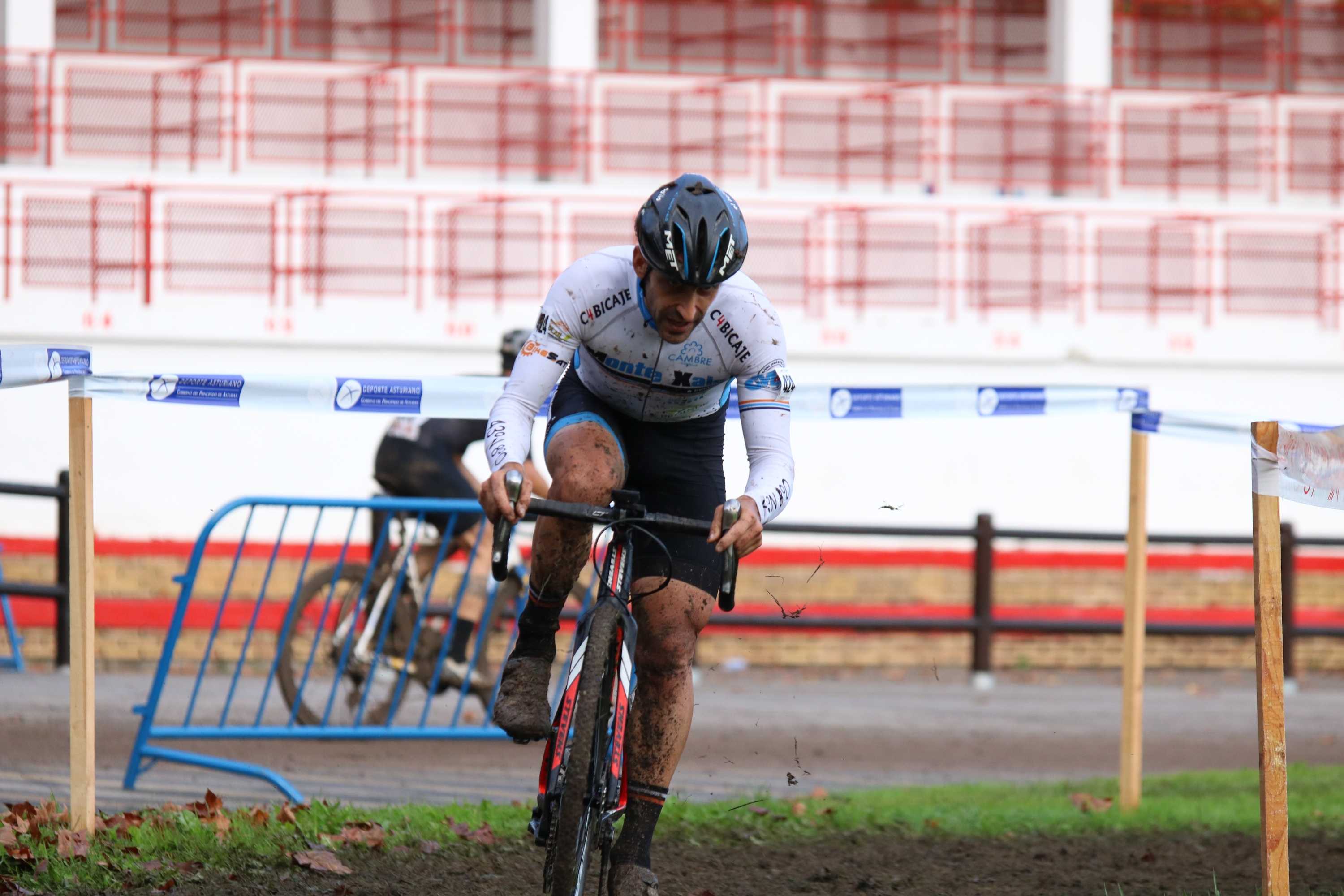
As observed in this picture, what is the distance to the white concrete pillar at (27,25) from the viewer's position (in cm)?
2025

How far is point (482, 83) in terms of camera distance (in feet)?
71.1

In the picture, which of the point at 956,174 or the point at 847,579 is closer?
the point at 847,579

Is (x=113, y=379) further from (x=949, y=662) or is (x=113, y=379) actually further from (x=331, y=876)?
(x=949, y=662)

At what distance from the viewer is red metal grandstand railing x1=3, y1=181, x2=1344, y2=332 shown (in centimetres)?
1877

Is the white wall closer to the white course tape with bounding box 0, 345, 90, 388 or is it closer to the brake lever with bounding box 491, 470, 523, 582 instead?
the white course tape with bounding box 0, 345, 90, 388

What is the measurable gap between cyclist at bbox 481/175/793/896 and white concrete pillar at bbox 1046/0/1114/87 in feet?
63.0

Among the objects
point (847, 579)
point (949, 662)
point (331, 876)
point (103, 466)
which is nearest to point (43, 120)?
point (103, 466)

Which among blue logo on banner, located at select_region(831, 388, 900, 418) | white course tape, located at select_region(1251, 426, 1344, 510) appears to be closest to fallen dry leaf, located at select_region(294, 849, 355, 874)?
blue logo on banner, located at select_region(831, 388, 900, 418)

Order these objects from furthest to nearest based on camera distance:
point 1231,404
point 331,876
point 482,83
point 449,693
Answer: point 482,83
point 1231,404
point 449,693
point 331,876

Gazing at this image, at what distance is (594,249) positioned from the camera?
1936 centimetres

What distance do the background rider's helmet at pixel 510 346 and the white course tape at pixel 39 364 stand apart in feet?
10.1

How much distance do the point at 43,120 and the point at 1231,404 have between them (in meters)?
15.5

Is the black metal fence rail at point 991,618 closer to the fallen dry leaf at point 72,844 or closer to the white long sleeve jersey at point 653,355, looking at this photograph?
the fallen dry leaf at point 72,844

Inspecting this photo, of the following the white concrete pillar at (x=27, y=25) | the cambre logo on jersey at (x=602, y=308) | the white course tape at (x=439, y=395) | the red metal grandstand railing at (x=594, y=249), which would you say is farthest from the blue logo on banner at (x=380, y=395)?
the white concrete pillar at (x=27, y=25)
